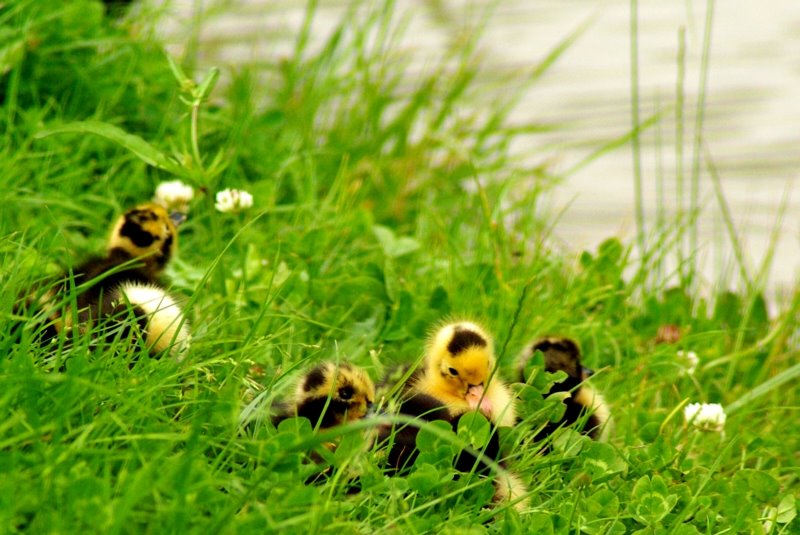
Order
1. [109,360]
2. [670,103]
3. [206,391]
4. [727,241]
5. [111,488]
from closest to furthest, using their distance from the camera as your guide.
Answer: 1. [111,488]
2. [109,360]
3. [206,391]
4. [727,241]
5. [670,103]

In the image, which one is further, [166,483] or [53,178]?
[53,178]

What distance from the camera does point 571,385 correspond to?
3.48m

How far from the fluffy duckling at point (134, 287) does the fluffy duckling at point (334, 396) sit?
315mm

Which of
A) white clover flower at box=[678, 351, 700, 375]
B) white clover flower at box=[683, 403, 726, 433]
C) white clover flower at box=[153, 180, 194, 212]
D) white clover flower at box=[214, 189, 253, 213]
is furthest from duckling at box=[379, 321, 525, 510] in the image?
white clover flower at box=[153, 180, 194, 212]

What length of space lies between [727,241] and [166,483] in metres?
3.75

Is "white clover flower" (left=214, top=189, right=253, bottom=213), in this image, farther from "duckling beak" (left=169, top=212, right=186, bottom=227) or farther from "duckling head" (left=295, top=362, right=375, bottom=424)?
"duckling head" (left=295, top=362, right=375, bottom=424)

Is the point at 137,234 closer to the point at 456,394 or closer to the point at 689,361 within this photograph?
the point at 456,394

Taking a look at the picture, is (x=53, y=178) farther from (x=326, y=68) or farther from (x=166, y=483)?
(x=166, y=483)

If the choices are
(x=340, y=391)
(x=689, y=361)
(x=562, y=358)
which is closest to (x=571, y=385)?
(x=562, y=358)

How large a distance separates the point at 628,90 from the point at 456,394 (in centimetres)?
408

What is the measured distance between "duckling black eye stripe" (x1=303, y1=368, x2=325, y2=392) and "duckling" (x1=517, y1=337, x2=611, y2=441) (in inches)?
25.1

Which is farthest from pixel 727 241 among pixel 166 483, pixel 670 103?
pixel 166 483

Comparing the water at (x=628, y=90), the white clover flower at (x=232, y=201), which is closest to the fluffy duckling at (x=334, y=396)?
the white clover flower at (x=232, y=201)

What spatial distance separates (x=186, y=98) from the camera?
12.1 feet
